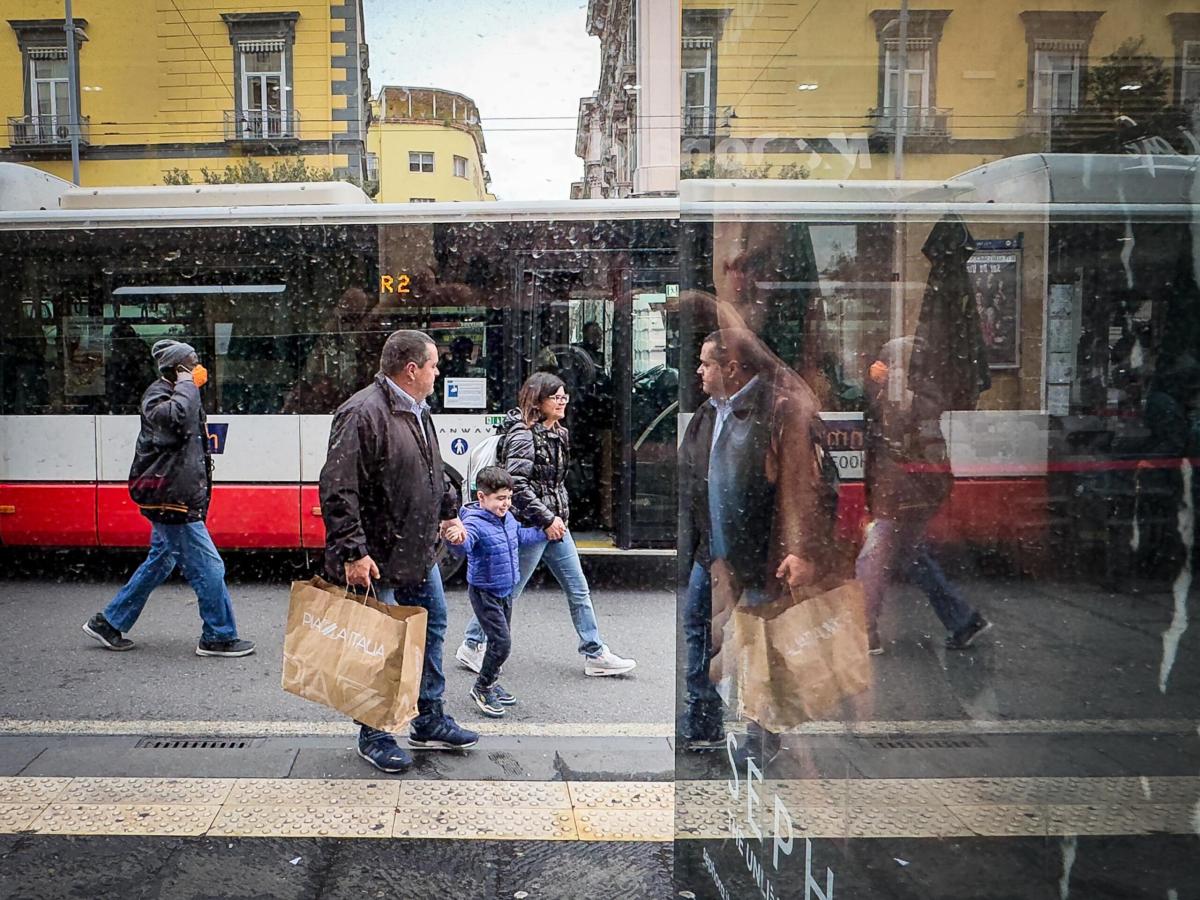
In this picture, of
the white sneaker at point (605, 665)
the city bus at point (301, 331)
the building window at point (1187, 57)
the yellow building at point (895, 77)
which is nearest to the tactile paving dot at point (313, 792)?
the white sneaker at point (605, 665)

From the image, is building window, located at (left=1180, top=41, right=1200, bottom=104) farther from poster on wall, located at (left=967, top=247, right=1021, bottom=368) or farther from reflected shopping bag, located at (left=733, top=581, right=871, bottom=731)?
reflected shopping bag, located at (left=733, top=581, right=871, bottom=731)

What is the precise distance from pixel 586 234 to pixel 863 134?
5852 mm

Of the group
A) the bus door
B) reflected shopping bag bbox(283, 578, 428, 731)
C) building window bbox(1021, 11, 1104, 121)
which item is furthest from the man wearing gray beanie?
building window bbox(1021, 11, 1104, 121)

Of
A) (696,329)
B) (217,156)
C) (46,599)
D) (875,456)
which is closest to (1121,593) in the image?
(875,456)

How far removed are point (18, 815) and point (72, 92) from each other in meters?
21.3

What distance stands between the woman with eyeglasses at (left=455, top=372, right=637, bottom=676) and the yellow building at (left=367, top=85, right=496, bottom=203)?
307 centimetres

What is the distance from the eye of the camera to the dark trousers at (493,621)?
481cm

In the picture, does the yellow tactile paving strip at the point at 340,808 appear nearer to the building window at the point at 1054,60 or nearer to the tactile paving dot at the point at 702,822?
the tactile paving dot at the point at 702,822

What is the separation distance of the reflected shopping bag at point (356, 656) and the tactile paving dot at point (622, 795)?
741 mm

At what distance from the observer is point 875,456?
2.05 metres

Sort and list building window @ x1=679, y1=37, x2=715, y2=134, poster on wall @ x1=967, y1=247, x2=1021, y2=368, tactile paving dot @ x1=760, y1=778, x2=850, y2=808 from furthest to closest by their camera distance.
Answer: building window @ x1=679, y1=37, x2=715, y2=134, tactile paving dot @ x1=760, y1=778, x2=850, y2=808, poster on wall @ x1=967, y1=247, x2=1021, y2=368

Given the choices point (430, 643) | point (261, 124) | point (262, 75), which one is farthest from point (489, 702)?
point (262, 75)

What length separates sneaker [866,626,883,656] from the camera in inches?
78.6

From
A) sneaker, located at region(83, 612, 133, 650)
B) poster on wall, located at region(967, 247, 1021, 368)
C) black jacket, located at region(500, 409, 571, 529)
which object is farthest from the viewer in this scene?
sneaker, located at region(83, 612, 133, 650)
